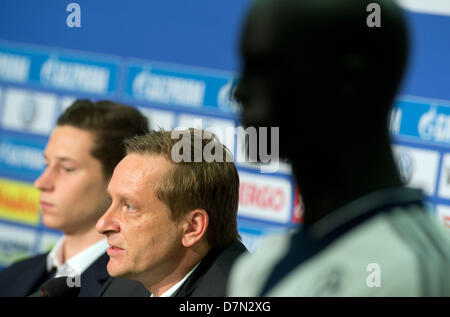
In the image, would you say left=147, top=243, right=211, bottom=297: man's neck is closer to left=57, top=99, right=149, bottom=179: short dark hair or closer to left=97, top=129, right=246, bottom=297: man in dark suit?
left=97, top=129, right=246, bottom=297: man in dark suit

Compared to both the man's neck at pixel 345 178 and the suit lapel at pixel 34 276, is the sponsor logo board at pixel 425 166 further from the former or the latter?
the man's neck at pixel 345 178

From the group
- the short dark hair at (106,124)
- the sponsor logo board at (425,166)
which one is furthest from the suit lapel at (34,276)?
the sponsor logo board at (425,166)

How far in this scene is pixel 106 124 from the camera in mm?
1459

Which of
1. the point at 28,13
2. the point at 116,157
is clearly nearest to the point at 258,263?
the point at 116,157

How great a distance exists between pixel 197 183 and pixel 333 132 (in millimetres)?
602

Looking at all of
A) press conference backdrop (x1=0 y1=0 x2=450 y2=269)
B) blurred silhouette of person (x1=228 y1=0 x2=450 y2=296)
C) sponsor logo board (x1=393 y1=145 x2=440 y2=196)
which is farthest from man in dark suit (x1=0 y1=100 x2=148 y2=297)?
blurred silhouette of person (x1=228 y1=0 x2=450 y2=296)

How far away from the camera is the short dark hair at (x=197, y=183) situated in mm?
1028

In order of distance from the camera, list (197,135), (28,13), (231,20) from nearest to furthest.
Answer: (197,135) → (231,20) → (28,13)

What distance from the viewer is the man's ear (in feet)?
3.40

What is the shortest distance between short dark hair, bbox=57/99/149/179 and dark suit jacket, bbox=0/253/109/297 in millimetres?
223

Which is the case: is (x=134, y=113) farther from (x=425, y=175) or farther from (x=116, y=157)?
(x=425, y=175)

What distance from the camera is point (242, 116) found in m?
0.47

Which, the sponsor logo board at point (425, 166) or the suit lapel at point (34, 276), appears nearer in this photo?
the suit lapel at point (34, 276)

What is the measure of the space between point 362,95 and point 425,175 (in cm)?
137
